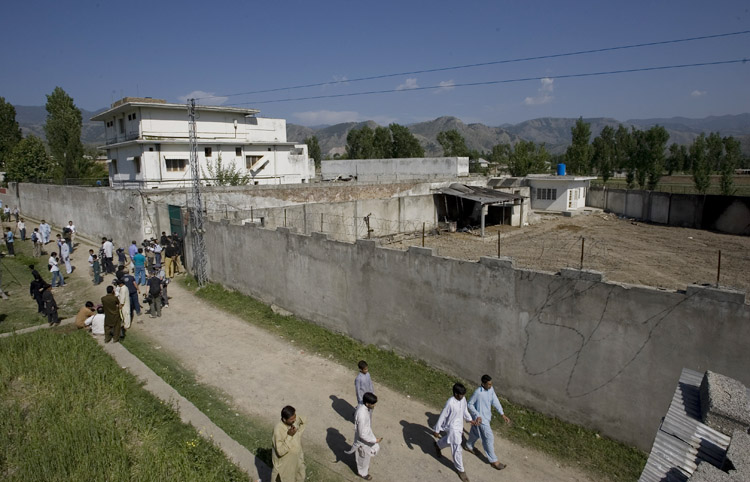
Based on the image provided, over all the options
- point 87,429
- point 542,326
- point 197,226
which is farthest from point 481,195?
point 87,429

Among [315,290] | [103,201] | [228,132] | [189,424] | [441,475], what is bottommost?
[441,475]

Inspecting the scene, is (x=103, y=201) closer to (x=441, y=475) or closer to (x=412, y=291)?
(x=412, y=291)

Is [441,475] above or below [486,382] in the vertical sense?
below

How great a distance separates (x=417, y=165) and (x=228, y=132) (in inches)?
819

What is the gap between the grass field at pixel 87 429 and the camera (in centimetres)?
625

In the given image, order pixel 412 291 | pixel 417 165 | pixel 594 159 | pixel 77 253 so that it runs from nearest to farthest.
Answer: pixel 412 291 < pixel 77 253 < pixel 417 165 < pixel 594 159

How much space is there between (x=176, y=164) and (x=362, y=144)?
4237cm

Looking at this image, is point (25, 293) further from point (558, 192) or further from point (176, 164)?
point (558, 192)

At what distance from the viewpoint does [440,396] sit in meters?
9.56

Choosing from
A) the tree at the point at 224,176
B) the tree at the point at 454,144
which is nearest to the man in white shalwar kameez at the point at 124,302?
the tree at the point at 224,176

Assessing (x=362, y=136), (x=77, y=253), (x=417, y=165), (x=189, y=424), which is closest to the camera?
(x=189, y=424)

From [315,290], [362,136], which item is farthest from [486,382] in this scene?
[362,136]

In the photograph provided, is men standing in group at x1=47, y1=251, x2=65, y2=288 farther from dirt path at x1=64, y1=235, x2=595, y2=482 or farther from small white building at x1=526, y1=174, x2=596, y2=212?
small white building at x1=526, y1=174, x2=596, y2=212

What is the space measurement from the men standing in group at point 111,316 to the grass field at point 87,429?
1.68 m
